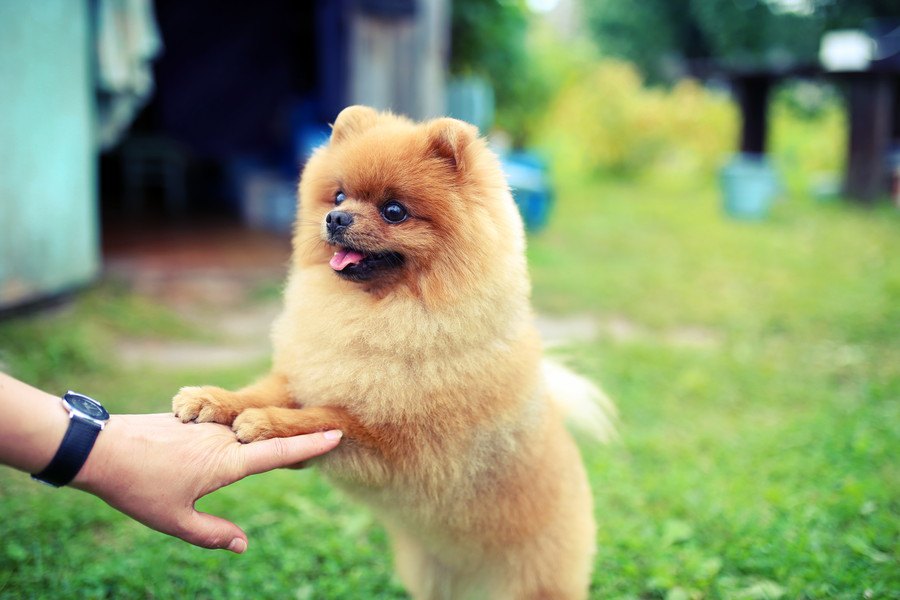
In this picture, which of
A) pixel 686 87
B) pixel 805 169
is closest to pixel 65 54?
pixel 686 87

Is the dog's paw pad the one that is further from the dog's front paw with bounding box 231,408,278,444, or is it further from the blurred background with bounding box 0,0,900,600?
the blurred background with bounding box 0,0,900,600

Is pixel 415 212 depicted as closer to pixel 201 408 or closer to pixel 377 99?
pixel 201 408

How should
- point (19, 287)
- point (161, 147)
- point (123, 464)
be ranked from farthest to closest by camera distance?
point (161, 147), point (19, 287), point (123, 464)

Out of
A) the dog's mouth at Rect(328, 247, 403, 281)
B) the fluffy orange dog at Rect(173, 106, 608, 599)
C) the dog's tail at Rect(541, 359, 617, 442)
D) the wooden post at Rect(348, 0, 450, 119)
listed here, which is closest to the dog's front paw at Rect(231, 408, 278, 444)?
the fluffy orange dog at Rect(173, 106, 608, 599)

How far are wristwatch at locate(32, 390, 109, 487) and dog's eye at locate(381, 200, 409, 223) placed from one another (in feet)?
3.03

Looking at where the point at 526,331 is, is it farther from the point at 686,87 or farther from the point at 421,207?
the point at 686,87

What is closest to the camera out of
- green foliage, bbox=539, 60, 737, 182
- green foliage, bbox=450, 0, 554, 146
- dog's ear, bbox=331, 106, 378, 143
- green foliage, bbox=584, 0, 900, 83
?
dog's ear, bbox=331, 106, 378, 143

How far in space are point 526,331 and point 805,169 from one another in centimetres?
1407

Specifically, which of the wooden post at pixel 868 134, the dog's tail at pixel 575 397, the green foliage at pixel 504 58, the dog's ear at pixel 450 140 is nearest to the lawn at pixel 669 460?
the dog's tail at pixel 575 397

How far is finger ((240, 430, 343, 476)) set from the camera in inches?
74.6

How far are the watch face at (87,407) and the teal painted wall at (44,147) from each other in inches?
142

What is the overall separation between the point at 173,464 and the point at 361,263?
2.40 feet

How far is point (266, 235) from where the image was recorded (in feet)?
→ 27.9

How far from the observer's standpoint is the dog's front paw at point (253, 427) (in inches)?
76.0
